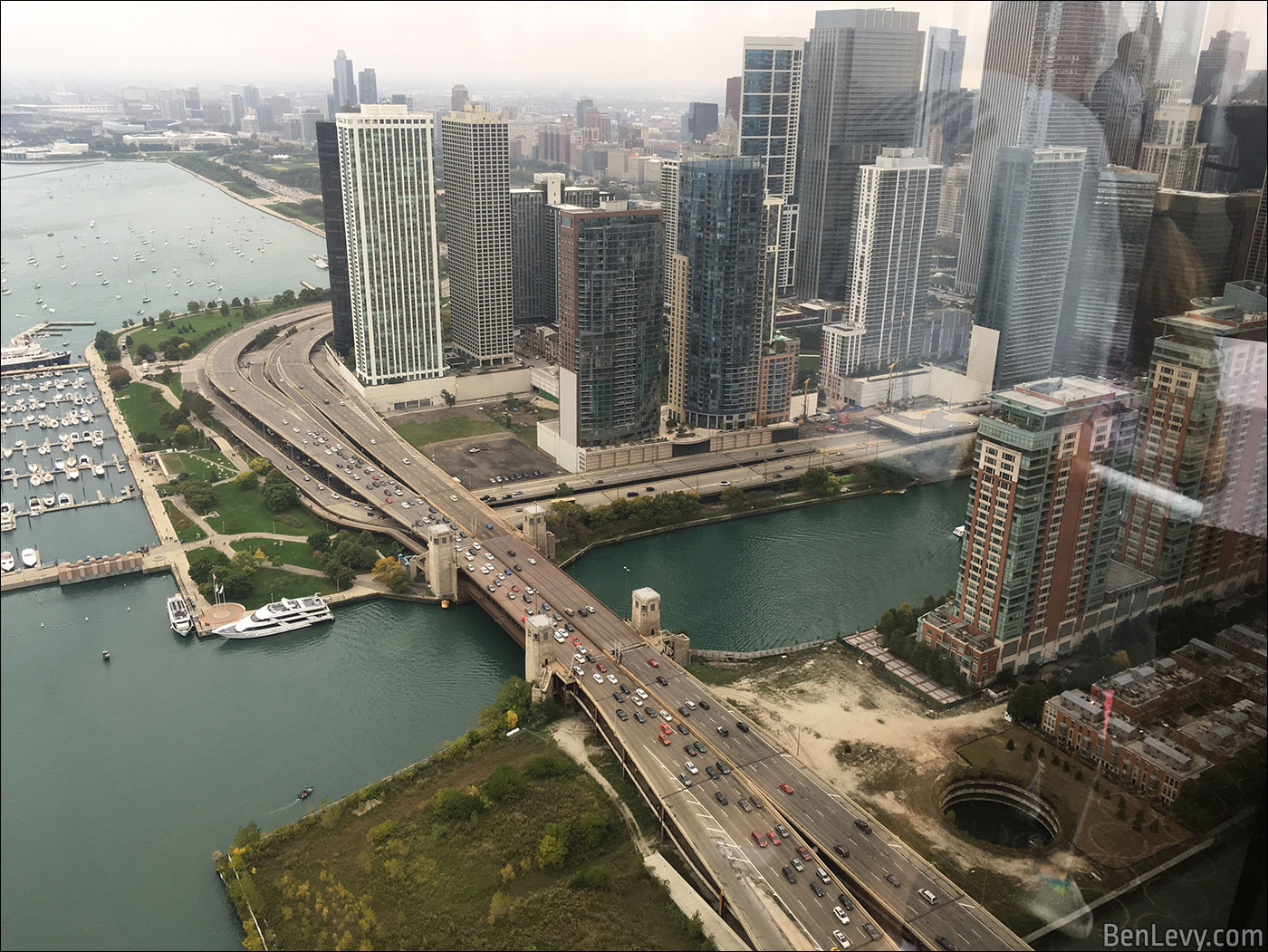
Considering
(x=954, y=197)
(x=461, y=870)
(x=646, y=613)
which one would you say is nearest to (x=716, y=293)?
(x=954, y=197)

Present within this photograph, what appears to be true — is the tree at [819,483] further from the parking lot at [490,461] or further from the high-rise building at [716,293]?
the parking lot at [490,461]

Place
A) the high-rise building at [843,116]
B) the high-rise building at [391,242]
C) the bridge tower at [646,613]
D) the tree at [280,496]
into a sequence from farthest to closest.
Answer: the high-rise building at [391,242] < the tree at [280,496] < the high-rise building at [843,116] < the bridge tower at [646,613]

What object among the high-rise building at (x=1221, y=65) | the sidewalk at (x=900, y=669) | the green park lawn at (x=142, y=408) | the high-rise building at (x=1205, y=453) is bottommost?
the sidewalk at (x=900, y=669)

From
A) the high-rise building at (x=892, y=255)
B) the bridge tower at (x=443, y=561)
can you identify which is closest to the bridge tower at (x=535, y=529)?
the bridge tower at (x=443, y=561)

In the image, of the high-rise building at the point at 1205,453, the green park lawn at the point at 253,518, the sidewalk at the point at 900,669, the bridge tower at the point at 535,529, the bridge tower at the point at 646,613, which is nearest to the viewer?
the high-rise building at the point at 1205,453

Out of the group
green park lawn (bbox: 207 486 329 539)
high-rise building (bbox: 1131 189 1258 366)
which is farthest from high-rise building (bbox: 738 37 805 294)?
green park lawn (bbox: 207 486 329 539)

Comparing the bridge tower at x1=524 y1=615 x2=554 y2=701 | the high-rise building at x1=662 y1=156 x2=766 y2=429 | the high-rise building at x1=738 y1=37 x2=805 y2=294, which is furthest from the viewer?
the high-rise building at x1=738 y1=37 x2=805 y2=294

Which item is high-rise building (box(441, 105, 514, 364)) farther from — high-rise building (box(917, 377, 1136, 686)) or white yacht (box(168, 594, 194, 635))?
high-rise building (box(917, 377, 1136, 686))
